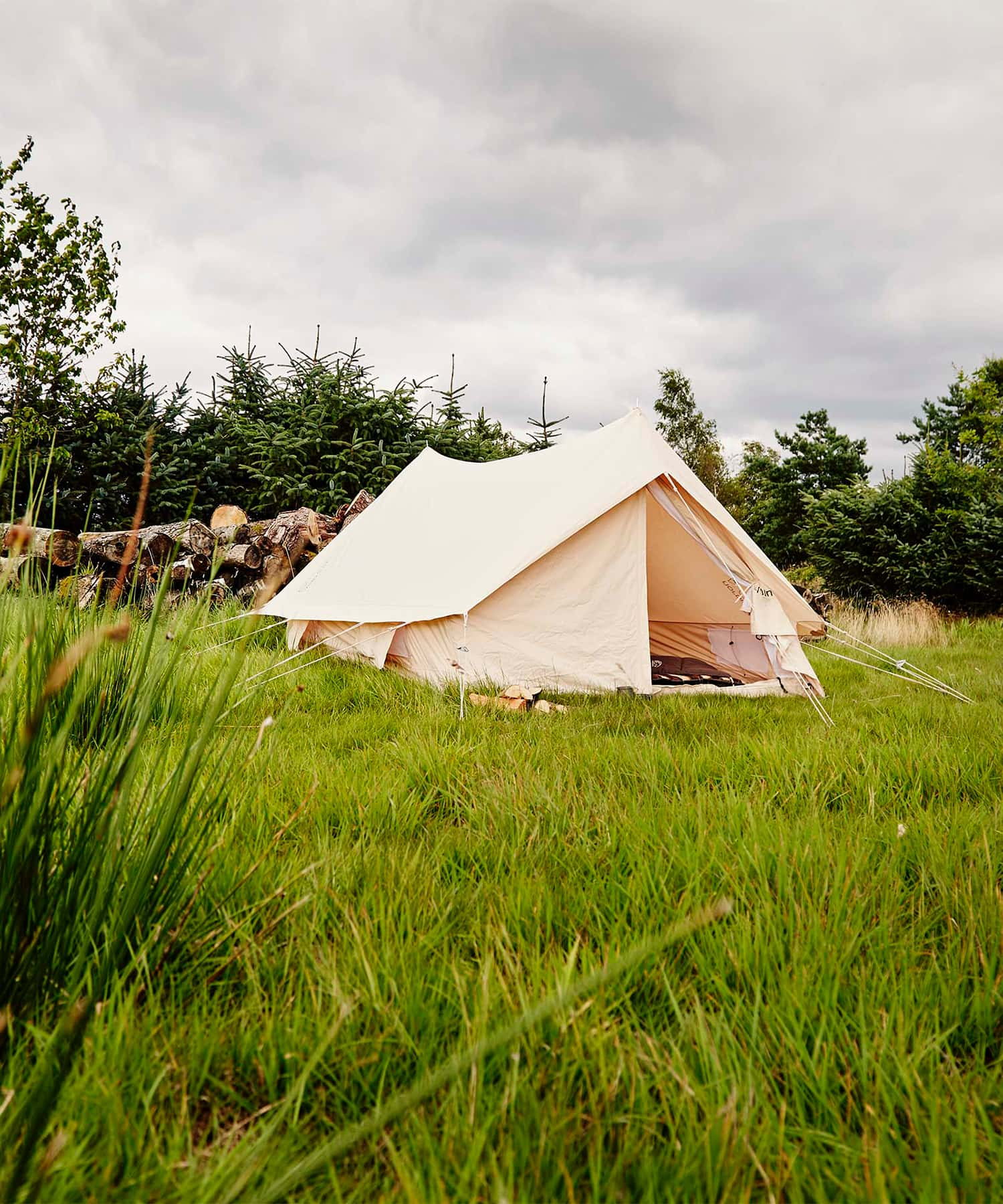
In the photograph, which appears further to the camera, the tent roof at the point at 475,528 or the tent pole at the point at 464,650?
the tent roof at the point at 475,528

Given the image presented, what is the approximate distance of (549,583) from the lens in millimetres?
3809

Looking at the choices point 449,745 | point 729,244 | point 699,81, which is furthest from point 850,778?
point 729,244

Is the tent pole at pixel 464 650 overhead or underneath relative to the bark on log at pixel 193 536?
underneath

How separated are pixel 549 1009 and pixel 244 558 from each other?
612 centimetres

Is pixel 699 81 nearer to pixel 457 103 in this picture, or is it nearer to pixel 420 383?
pixel 457 103

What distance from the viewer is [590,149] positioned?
877 cm

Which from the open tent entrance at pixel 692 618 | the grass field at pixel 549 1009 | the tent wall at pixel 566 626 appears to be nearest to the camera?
the grass field at pixel 549 1009

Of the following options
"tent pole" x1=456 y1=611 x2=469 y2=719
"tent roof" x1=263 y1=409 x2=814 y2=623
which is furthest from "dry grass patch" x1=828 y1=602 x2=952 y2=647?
"tent pole" x1=456 y1=611 x2=469 y2=719

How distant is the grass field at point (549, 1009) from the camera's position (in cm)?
64

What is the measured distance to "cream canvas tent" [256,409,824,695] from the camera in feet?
12.1

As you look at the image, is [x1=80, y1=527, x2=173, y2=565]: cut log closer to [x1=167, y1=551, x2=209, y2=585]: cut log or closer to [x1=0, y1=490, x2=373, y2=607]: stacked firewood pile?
[x1=0, y1=490, x2=373, y2=607]: stacked firewood pile

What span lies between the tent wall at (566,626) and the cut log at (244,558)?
2676mm

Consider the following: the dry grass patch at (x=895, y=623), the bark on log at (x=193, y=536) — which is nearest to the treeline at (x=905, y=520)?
the dry grass patch at (x=895, y=623)

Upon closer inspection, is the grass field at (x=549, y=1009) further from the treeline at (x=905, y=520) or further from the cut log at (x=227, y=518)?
the treeline at (x=905, y=520)
